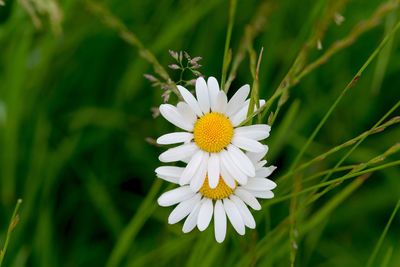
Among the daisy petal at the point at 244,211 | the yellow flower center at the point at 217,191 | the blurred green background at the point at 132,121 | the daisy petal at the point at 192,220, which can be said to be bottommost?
the daisy petal at the point at 244,211

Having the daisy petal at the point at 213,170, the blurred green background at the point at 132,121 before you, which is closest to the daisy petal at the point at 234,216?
the daisy petal at the point at 213,170

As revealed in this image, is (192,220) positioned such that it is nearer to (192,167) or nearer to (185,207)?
(185,207)

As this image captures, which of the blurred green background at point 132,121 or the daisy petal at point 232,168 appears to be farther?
the blurred green background at point 132,121

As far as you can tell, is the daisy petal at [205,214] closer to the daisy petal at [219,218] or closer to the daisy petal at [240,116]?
the daisy petal at [219,218]

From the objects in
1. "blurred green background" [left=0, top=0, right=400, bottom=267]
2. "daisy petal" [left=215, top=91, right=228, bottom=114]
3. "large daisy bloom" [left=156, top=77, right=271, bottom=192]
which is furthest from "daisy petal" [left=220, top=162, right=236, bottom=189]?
"blurred green background" [left=0, top=0, right=400, bottom=267]

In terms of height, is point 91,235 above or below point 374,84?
above

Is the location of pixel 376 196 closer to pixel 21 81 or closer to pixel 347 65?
pixel 347 65

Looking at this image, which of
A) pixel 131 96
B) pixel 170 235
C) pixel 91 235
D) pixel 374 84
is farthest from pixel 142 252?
pixel 374 84
